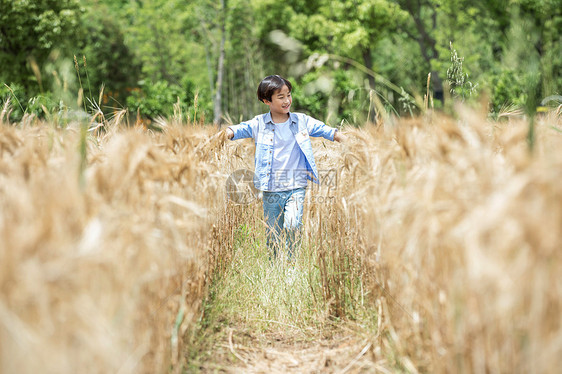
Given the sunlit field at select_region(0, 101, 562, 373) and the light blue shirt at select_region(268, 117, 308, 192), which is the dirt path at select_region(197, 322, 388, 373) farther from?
the light blue shirt at select_region(268, 117, 308, 192)

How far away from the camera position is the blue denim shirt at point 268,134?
3.70 metres

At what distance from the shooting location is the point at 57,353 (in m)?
1.19

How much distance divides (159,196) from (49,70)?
640mm

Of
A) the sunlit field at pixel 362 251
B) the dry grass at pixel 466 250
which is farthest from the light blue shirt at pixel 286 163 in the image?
the dry grass at pixel 466 250

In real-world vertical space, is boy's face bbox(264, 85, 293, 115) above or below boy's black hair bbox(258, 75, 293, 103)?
below

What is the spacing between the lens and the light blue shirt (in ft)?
12.4

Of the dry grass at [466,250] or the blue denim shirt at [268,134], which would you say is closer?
the dry grass at [466,250]

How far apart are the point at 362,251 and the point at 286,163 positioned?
145cm

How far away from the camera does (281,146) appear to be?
3.82 m

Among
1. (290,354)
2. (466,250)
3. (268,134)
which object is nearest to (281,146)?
(268,134)

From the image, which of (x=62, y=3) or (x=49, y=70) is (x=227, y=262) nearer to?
(x=49, y=70)

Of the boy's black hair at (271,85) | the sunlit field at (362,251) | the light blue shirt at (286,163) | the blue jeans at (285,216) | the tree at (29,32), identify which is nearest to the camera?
the sunlit field at (362,251)

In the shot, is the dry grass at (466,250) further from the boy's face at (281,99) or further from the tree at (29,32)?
the tree at (29,32)

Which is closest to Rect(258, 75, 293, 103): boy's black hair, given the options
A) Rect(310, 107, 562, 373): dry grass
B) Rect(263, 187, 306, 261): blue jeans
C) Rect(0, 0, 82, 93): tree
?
Rect(263, 187, 306, 261): blue jeans
